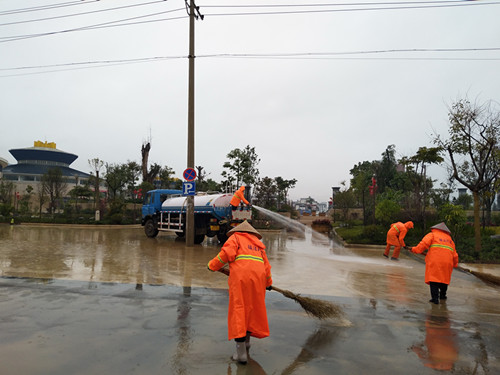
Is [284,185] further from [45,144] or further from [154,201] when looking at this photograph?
[45,144]

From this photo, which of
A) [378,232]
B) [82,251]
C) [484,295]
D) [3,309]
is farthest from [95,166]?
[484,295]

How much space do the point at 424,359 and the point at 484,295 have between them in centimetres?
421

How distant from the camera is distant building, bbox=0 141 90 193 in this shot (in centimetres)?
7750

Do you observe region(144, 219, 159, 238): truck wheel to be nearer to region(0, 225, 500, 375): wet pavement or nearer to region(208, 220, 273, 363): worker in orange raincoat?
region(0, 225, 500, 375): wet pavement

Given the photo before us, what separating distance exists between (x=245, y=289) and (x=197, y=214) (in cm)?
1129

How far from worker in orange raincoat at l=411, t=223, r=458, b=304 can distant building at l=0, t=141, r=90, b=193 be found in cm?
7698

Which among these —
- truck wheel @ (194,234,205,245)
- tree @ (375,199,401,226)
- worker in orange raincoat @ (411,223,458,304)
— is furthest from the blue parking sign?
tree @ (375,199,401,226)

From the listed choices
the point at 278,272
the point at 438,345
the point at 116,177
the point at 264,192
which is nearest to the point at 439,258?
the point at 438,345

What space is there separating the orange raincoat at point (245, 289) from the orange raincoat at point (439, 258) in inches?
144

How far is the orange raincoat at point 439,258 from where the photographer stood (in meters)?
5.96

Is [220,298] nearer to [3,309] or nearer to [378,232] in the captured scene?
[3,309]

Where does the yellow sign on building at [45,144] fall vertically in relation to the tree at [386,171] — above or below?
above

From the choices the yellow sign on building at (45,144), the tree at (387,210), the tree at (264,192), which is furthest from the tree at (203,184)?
the yellow sign on building at (45,144)

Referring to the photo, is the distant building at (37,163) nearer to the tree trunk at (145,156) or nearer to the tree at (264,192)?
the tree trunk at (145,156)
